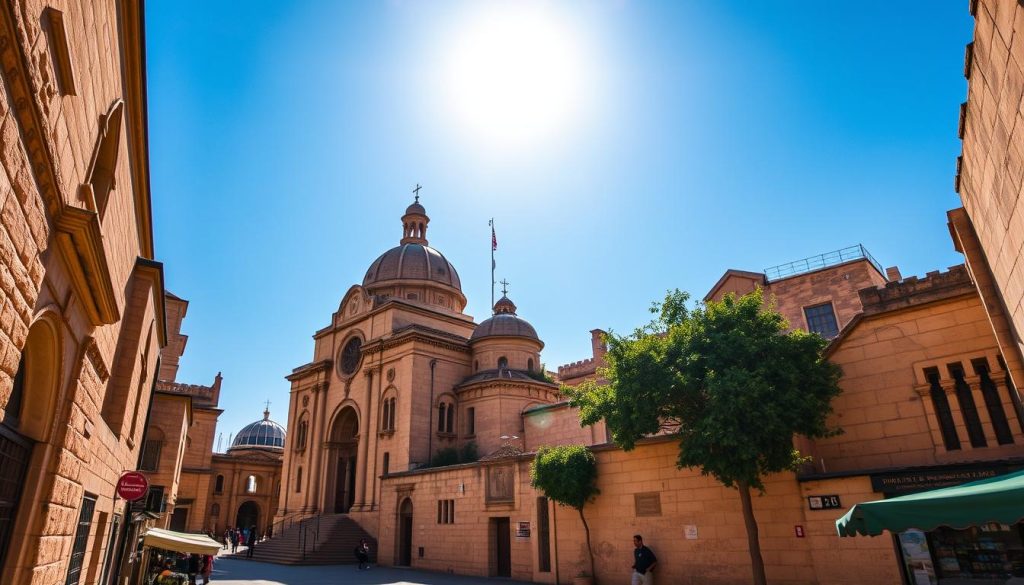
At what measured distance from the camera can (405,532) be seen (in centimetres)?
2859

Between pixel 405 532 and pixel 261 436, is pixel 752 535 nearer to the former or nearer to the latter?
pixel 405 532

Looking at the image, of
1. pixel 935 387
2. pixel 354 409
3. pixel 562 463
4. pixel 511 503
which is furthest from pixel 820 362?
pixel 354 409

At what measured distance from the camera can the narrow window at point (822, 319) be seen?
83.0 ft

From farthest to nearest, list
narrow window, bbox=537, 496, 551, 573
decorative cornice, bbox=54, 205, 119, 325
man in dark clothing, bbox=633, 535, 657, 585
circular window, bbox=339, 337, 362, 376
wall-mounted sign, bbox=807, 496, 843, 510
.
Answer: circular window, bbox=339, 337, 362, 376 < narrow window, bbox=537, 496, 551, 573 < man in dark clothing, bbox=633, 535, 657, 585 < wall-mounted sign, bbox=807, 496, 843, 510 < decorative cornice, bbox=54, 205, 119, 325

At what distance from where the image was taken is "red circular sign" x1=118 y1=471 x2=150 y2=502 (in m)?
10.9

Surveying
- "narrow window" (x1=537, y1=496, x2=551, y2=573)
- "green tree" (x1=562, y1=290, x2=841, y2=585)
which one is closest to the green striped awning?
"green tree" (x1=562, y1=290, x2=841, y2=585)

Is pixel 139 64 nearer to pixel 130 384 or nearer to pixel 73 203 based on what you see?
pixel 73 203

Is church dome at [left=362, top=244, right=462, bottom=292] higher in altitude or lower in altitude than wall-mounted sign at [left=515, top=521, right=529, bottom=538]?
higher

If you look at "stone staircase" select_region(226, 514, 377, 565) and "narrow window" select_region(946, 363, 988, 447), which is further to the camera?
"stone staircase" select_region(226, 514, 377, 565)

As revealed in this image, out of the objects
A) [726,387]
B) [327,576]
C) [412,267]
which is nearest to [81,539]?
[726,387]

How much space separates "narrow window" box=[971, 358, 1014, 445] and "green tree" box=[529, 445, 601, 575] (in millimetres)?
10773

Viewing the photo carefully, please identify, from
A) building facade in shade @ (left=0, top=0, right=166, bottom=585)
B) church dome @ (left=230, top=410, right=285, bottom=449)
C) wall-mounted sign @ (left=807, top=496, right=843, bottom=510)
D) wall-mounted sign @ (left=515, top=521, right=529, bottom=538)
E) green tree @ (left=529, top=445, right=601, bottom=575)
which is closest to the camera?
building facade in shade @ (left=0, top=0, right=166, bottom=585)

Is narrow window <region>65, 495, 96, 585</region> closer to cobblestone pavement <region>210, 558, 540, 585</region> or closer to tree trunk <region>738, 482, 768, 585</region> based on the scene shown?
cobblestone pavement <region>210, 558, 540, 585</region>

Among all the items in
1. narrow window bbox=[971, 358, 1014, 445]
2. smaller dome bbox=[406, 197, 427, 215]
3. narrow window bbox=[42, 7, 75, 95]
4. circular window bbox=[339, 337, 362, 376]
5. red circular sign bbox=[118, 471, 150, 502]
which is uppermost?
smaller dome bbox=[406, 197, 427, 215]
